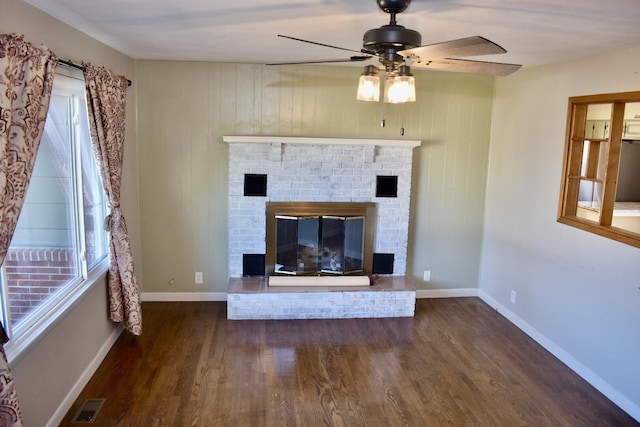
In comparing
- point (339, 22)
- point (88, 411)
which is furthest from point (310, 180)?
point (88, 411)

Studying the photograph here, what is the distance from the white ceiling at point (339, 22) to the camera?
2.26m

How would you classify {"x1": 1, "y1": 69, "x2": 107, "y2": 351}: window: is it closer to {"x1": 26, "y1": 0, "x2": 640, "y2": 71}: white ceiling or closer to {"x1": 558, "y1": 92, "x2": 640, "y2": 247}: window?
{"x1": 26, "y1": 0, "x2": 640, "y2": 71}: white ceiling

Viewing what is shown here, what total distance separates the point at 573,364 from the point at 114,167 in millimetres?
3793

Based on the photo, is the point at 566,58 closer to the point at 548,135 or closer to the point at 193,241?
the point at 548,135

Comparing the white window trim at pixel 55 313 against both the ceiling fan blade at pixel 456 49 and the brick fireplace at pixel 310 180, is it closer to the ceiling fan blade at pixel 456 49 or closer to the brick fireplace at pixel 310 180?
the brick fireplace at pixel 310 180

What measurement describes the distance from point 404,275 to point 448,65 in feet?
9.21

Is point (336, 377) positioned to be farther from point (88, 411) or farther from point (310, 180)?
point (310, 180)

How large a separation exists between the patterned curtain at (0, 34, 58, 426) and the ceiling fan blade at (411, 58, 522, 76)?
1.78 metres

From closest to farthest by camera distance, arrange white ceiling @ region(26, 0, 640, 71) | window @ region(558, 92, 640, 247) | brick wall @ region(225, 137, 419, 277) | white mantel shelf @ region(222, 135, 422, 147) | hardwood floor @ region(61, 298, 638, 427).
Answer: white ceiling @ region(26, 0, 640, 71)
hardwood floor @ region(61, 298, 638, 427)
window @ region(558, 92, 640, 247)
white mantel shelf @ region(222, 135, 422, 147)
brick wall @ region(225, 137, 419, 277)

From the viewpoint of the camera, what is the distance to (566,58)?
363 cm

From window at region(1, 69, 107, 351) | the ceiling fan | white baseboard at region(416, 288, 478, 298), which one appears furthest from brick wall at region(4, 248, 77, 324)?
white baseboard at region(416, 288, 478, 298)

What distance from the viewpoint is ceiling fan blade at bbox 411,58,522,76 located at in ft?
Answer: 7.71

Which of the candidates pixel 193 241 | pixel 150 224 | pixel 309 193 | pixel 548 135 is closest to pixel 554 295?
pixel 548 135

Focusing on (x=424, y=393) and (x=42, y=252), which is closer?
(x=42, y=252)
